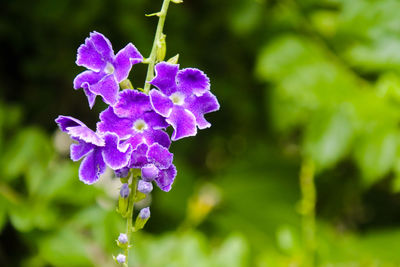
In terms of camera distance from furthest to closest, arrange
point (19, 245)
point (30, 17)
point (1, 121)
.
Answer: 1. point (30, 17)
2. point (19, 245)
3. point (1, 121)

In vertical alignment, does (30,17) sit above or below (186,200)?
above

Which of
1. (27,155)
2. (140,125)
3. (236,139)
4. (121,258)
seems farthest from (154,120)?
(236,139)

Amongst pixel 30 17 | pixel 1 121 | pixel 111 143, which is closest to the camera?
pixel 111 143

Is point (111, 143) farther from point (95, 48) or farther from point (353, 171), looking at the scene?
point (353, 171)

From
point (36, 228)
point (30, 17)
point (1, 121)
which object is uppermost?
point (30, 17)

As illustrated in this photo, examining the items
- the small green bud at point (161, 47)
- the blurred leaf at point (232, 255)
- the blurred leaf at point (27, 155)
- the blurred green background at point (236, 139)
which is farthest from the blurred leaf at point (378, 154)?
the small green bud at point (161, 47)

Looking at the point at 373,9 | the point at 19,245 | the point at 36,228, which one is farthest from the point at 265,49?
the point at 19,245

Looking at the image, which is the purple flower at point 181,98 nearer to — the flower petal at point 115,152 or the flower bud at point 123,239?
the flower petal at point 115,152
